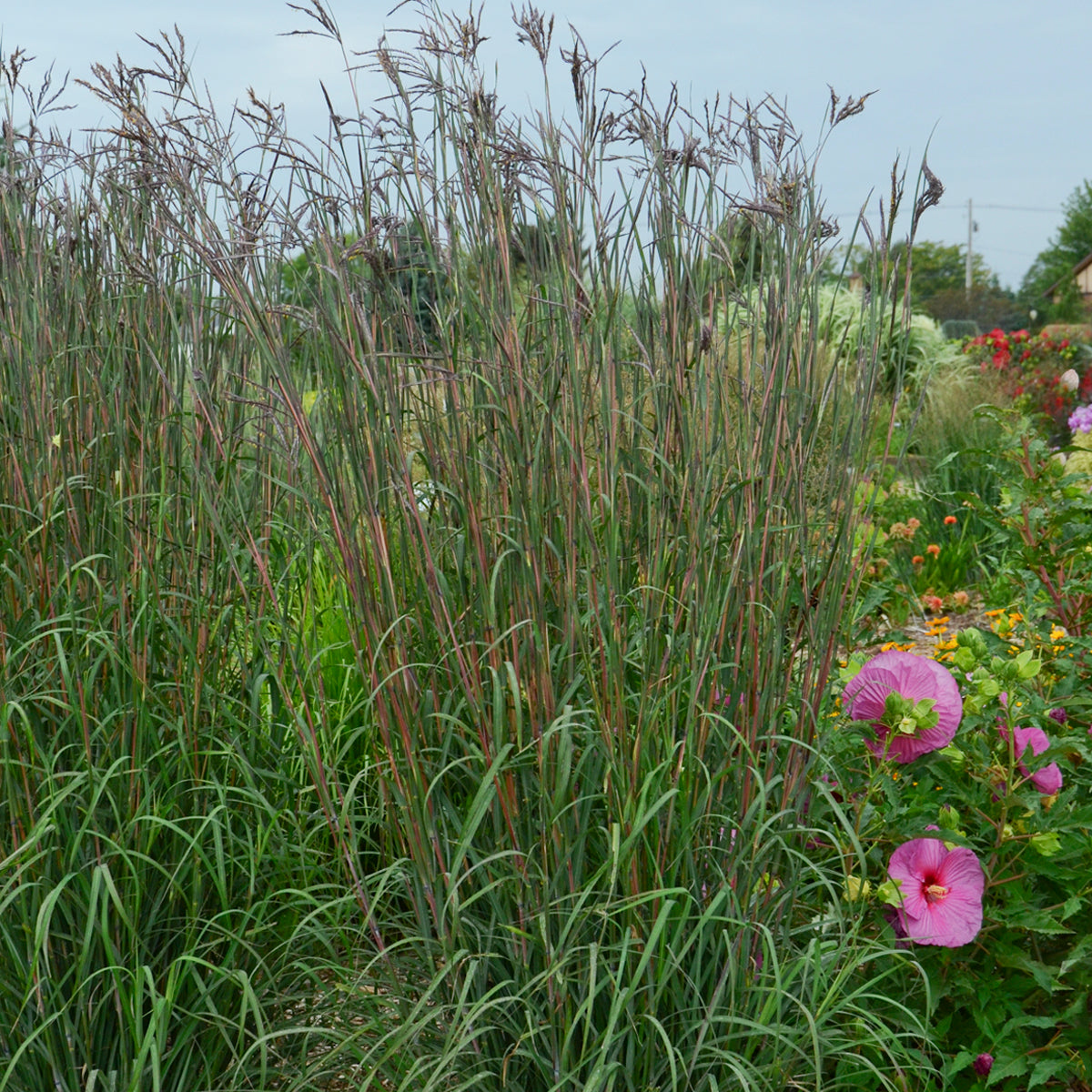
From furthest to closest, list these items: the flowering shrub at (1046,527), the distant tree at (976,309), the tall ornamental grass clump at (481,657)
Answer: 1. the distant tree at (976,309)
2. the flowering shrub at (1046,527)
3. the tall ornamental grass clump at (481,657)

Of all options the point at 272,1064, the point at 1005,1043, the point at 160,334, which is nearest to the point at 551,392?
the point at 160,334

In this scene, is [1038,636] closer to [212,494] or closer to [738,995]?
[738,995]

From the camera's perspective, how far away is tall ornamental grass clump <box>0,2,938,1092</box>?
1437 millimetres

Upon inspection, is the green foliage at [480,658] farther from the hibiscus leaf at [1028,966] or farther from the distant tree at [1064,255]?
the distant tree at [1064,255]

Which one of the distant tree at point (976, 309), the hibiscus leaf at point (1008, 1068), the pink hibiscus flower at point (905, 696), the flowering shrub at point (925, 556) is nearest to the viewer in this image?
the hibiscus leaf at point (1008, 1068)

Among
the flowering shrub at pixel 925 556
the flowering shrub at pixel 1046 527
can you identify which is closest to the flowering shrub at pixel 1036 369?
the flowering shrub at pixel 925 556

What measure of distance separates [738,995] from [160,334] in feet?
4.48

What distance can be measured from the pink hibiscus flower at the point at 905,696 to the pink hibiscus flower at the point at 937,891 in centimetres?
15

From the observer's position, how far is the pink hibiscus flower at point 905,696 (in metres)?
1.84

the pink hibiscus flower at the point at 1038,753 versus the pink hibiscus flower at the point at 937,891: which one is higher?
the pink hibiscus flower at the point at 1038,753

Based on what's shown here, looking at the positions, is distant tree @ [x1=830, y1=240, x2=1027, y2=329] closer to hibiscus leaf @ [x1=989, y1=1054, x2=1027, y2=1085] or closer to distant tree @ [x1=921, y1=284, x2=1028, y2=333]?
distant tree @ [x1=921, y1=284, x2=1028, y2=333]

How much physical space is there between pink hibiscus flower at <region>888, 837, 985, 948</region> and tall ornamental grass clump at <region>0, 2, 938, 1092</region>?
11 centimetres

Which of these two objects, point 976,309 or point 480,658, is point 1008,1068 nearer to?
point 480,658

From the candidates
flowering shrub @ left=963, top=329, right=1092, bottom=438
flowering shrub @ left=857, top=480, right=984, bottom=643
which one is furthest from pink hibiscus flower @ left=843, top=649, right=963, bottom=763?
flowering shrub @ left=963, top=329, right=1092, bottom=438
